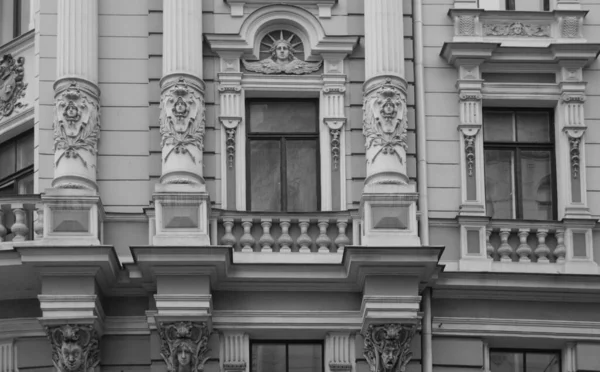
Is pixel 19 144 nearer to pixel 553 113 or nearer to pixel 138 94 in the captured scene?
pixel 138 94

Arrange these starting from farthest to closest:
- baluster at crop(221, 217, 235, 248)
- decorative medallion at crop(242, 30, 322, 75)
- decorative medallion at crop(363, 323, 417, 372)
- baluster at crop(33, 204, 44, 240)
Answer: decorative medallion at crop(242, 30, 322, 75), baluster at crop(221, 217, 235, 248), baluster at crop(33, 204, 44, 240), decorative medallion at crop(363, 323, 417, 372)

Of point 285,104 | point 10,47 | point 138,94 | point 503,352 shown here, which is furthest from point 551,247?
point 10,47

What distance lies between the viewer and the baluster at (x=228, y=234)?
2952cm

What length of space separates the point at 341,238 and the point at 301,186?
4.48 ft

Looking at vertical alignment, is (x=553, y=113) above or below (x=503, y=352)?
above

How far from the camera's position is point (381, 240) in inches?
1144

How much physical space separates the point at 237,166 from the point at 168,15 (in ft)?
8.11

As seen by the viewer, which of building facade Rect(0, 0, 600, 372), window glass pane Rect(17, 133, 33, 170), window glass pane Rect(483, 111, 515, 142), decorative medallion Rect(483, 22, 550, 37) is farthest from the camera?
window glass pane Rect(17, 133, 33, 170)

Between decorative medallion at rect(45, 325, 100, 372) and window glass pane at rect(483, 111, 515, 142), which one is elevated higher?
window glass pane at rect(483, 111, 515, 142)

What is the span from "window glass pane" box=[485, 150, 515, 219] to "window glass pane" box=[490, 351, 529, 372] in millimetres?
2073

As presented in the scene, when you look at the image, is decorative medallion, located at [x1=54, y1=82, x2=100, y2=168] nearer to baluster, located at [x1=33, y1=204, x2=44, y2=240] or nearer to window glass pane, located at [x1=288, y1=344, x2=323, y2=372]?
baluster, located at [x1=33, y1=204, x2=44, y2=240]

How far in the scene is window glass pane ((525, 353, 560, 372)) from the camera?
30.0 m

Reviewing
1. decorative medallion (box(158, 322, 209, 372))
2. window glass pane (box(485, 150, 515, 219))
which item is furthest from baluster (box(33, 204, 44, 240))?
window glass pane (box(485, 150, 515, 219))

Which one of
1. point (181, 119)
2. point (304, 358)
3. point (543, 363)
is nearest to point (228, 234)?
point (181, 119)
